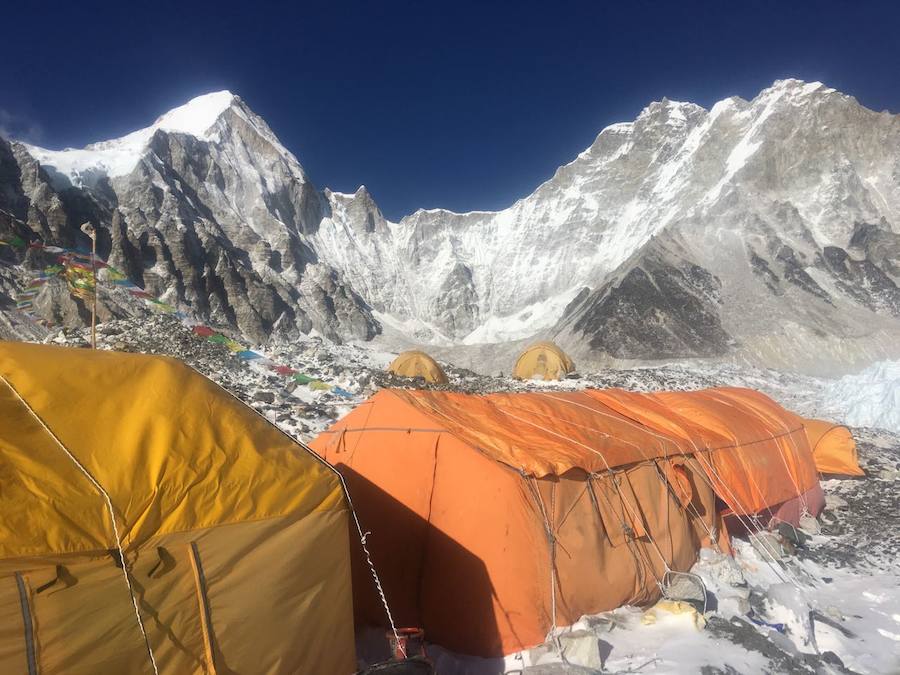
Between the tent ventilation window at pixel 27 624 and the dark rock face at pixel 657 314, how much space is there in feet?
134

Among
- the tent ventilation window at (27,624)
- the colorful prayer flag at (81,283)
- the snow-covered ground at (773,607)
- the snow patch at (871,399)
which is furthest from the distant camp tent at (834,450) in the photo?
the colorful prayer flag at (81,283)

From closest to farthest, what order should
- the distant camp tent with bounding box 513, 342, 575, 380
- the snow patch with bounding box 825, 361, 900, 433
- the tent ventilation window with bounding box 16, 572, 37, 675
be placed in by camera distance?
the tent ventilation window with bounding box 16, 572, 37, 675 → the snow patch with bounding box 825, 361, 900, 433 → the distant camp tent with bounding box 513, 342, 575, 380

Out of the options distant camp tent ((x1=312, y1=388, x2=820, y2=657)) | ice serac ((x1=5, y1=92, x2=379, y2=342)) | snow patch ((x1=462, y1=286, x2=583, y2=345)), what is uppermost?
ice serac ((x1=5, y1=92, x2=379, y2=342))

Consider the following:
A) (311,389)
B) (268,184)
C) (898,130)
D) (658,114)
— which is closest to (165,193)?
(268,184)

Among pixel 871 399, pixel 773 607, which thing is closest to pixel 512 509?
pixel 773 607

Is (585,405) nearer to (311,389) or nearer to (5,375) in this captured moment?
(5,375)

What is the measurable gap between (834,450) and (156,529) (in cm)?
1352

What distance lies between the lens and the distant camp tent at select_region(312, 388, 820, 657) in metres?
4.98

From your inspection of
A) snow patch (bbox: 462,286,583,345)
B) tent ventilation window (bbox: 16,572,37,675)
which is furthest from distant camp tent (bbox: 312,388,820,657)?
snow patch (bbox: 462,286,583,345)

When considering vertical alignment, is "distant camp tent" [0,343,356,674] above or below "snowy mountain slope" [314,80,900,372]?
below

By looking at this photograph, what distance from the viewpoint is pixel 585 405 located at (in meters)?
7.79

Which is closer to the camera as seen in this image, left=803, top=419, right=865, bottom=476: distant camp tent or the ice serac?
left=803, top=419, right=865, bottom=476: distant camp tent

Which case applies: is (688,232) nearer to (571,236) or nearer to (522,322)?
(522,322)

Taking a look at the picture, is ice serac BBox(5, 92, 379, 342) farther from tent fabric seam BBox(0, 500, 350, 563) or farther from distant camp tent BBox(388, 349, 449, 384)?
tent fabric seam BBox(0, 500, 350, 563)
